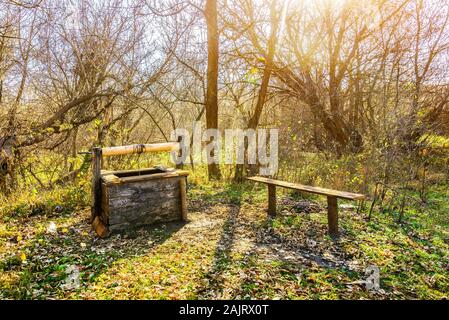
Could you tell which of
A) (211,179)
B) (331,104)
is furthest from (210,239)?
(331,104)

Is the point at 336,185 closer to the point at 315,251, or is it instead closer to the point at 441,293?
the point at 315,251

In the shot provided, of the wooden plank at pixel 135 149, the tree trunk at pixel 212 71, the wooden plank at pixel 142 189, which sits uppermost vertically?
the tree trunk at pixel 212 71

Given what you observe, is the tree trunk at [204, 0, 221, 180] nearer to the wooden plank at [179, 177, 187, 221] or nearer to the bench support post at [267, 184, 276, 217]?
the bench support post at [267, 184, 276, 217]

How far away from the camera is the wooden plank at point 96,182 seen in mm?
4863

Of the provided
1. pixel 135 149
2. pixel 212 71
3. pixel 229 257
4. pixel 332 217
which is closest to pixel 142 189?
pixel 135 149

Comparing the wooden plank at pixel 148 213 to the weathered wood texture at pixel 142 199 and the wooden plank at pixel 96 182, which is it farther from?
the wooden plank at pixel 96 182

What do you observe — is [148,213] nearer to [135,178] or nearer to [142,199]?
[142,199]

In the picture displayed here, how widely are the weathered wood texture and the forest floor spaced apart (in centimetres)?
20

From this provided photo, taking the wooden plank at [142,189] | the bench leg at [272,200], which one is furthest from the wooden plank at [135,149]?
the bench leg at [272,200]

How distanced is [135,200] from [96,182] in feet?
2.25

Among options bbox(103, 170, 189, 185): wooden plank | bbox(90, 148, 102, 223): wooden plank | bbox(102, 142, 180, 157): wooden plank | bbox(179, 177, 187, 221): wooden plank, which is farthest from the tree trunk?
bbox(90, 148, 102, 223): wooden plank
